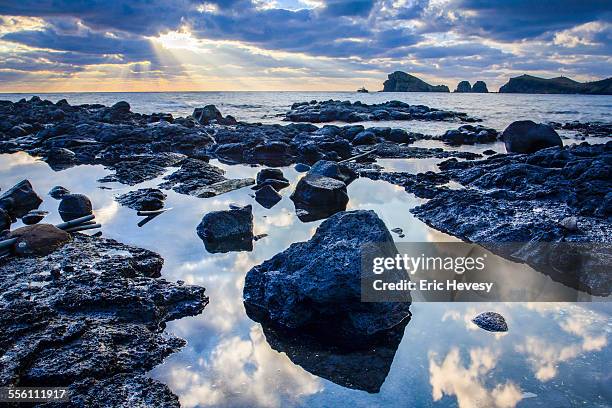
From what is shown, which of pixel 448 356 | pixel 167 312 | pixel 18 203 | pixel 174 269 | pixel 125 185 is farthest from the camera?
pixel 125 185

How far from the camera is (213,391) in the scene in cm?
458

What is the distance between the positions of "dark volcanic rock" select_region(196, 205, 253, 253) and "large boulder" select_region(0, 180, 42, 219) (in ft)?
17.6

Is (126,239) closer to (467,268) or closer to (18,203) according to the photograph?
(18,203)

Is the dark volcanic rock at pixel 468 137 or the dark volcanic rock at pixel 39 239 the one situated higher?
the dark volcanic rock at pixel 468 137

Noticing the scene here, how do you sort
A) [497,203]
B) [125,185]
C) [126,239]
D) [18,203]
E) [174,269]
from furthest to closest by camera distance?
[125,185]
[18,203]
[497,203]
[126,239]
[174,269]

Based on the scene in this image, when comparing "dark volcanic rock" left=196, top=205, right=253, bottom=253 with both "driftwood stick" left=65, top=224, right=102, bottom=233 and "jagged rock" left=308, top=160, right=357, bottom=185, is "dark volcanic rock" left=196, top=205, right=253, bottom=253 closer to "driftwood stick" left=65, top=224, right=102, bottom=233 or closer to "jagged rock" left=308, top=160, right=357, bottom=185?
"driftwood stick" left=65, top=224, right=102, bottom=233

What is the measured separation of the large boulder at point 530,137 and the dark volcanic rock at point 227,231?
14612 millimetres

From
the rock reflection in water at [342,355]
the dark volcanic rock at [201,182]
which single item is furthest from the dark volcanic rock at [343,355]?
the dark volcanic rock at [201,182]

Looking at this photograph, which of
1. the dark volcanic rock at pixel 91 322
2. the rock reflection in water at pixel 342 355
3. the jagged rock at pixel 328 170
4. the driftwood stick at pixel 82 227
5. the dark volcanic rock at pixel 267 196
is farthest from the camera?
the jagged rock at pixel 328 170

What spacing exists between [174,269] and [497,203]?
7452mm

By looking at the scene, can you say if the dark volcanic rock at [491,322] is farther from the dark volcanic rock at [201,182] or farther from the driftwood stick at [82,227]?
the dark volcanic rock at [201,182]

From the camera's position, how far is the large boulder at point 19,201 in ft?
35.8

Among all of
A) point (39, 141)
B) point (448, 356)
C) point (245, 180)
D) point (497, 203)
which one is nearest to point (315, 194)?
point (245, 180)

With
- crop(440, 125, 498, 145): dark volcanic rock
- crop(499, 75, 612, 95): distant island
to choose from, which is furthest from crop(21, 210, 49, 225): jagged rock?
crop(499, 75, 612, 95): distant island
